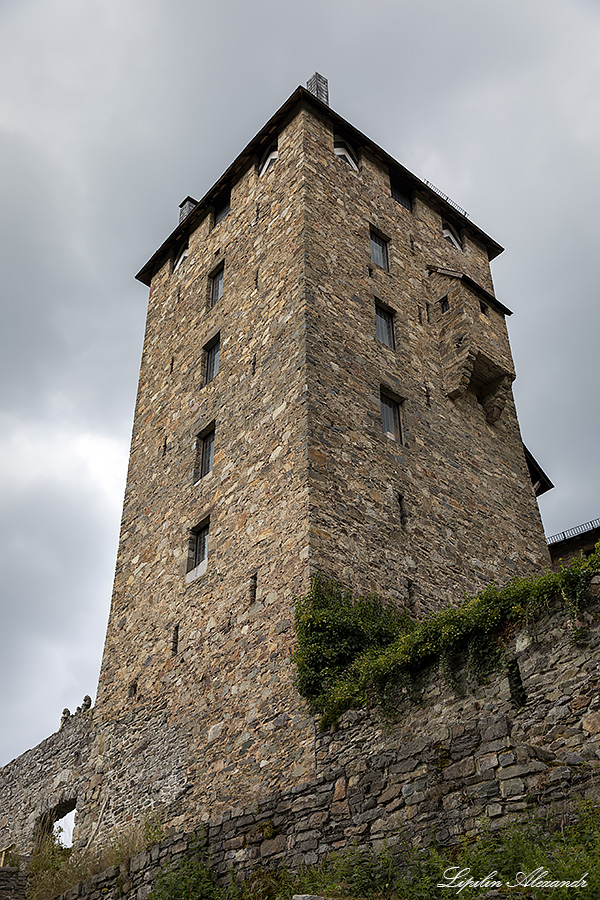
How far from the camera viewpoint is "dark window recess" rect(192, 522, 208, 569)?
1466cm

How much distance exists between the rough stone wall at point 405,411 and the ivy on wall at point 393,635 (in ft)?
2.31

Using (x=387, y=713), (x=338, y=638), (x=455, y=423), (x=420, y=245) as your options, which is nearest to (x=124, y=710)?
(x=338, y=638)

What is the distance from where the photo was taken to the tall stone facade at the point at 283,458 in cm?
1237

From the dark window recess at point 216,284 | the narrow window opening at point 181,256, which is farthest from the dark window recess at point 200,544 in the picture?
the narrow window opening at point 181,256

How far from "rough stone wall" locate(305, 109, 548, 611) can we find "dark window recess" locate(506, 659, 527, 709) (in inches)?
142

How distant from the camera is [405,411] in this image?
15.4 m

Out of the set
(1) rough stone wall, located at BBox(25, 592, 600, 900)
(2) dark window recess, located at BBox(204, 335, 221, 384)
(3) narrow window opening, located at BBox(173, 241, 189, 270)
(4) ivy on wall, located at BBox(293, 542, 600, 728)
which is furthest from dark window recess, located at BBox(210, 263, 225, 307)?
(1) rough stone wall, located at BBox(25, 592, 600, 900)

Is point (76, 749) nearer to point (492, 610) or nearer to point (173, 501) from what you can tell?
point (173, 501)

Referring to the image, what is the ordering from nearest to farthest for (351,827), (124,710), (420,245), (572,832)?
(572,832) → (351,827) → (124,710) → (420,245)

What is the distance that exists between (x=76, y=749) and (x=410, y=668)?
9.57m

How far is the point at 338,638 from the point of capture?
11.1 meters

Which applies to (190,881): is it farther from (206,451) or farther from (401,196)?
(401,196)

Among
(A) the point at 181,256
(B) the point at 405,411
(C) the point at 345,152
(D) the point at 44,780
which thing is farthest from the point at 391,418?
(D) the point at 44,780

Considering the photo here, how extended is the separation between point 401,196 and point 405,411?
700 cm
